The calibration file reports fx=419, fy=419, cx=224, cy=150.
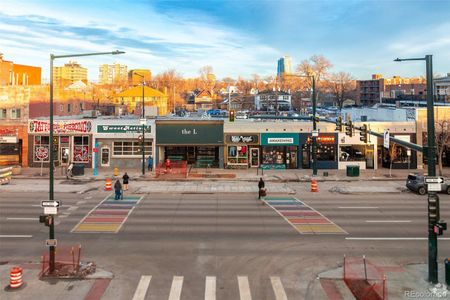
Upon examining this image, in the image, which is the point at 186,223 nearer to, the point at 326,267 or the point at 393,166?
the point at 326,267

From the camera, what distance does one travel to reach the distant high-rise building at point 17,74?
216ft

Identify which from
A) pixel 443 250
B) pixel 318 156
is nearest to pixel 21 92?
pixel 318 156

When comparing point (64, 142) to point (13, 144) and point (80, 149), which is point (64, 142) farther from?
point (13, 144)

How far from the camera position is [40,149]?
4559 centimetres

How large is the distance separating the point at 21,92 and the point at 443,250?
47414 mm

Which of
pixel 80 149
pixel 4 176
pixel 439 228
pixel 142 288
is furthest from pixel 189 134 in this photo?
pixel 439 228

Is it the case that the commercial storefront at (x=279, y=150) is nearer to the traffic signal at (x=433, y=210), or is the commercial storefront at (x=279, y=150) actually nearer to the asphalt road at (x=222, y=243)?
the asphalt road at (x=222, y=243)

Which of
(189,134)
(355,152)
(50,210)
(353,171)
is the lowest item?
(50,210)

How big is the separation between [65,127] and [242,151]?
1948cm

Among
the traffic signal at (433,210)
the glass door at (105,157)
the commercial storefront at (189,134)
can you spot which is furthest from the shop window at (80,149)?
the traffic signal at (433,210)

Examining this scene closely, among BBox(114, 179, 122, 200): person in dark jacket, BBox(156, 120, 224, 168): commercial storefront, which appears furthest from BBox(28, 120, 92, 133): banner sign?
BBox(114, 179, 122, 200): person in dark jacket

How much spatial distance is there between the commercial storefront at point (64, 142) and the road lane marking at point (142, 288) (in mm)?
34788

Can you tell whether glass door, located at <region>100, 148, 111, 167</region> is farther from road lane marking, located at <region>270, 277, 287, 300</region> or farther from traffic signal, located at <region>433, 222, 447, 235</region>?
traffic signal, located at <region>433, 222, 447, 235</region>

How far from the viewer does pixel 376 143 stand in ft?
152
